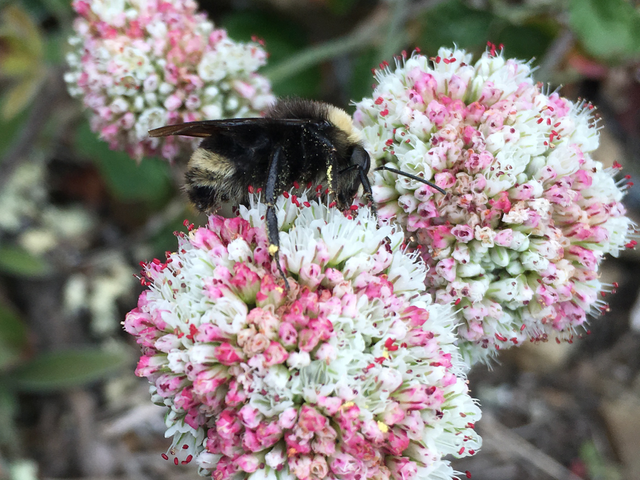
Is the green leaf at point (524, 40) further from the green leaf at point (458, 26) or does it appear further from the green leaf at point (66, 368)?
the green leaf at point (66, 368)

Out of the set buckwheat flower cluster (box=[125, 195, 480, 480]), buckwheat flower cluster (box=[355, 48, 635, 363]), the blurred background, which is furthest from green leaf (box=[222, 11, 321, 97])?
buckwheat flower cluster (box=[125, 195, 480, 480])

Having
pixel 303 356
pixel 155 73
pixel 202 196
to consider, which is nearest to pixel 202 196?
pixel 202 196

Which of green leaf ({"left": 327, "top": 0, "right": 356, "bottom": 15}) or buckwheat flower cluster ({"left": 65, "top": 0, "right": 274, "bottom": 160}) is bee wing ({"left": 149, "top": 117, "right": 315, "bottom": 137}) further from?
green leaf ({"left": 327, "top": 0, "right": 356, "bottom": 15})

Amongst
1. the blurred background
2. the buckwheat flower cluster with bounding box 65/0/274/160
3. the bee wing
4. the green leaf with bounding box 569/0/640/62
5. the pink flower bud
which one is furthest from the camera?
the blurred background

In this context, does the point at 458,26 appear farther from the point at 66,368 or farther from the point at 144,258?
the point at 66,368

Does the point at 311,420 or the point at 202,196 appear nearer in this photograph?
the point at 311,420

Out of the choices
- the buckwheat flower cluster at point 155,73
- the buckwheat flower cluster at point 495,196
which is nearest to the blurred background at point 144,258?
the buckwheat flower cluster at point 155,73

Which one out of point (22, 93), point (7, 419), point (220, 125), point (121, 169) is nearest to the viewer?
point (220, 125)
